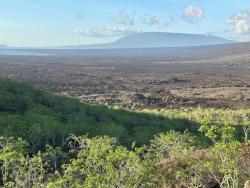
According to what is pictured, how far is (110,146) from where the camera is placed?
97.2 ft

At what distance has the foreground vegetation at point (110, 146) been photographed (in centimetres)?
2319

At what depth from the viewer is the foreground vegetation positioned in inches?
913

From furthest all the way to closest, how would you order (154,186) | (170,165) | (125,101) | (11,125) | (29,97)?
(125,101)
(29,97)
(11,125)
(170,165)
(154,186)

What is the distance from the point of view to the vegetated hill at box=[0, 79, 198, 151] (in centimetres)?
6175

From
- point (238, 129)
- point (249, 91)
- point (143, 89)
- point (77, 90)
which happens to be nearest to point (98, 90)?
point (77, 90)

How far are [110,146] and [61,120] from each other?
1866 inches

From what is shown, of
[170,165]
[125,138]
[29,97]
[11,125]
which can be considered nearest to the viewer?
[170,165]

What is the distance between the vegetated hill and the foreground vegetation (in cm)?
14

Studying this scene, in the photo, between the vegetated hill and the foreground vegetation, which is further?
the vegetated hill

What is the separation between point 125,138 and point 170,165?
36590 millimetres

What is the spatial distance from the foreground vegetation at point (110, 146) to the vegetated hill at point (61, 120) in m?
0.14

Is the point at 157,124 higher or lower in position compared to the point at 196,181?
lower

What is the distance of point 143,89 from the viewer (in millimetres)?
152875

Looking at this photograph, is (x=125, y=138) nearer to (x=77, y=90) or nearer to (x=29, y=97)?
(x=29, y=97)
